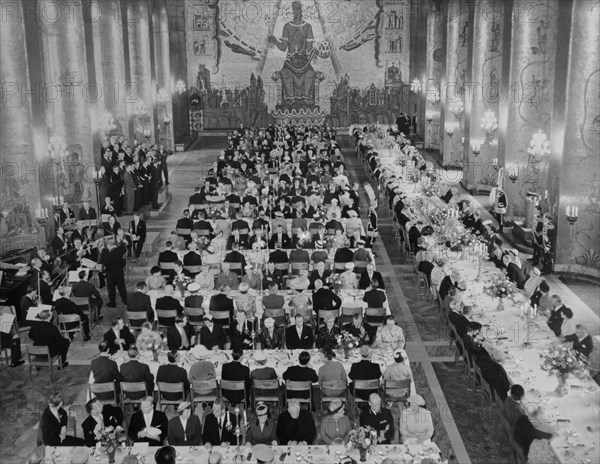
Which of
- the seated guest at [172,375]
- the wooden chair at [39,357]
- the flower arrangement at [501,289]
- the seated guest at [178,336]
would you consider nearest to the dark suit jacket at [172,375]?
the seated guest at [172,375]

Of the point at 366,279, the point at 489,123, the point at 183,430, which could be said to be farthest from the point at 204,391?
the point at 489,123

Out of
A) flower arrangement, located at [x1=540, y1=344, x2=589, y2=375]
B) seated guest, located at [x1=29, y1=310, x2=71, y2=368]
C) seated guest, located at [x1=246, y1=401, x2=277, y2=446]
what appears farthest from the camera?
seated guest, located at [x1=29, y1=310, x2=71, y2=368]

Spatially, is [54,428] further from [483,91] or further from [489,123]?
[483,91]

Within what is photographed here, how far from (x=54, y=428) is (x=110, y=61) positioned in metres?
21.2

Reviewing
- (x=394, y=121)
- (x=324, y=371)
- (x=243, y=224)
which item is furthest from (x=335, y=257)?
(x=394, y=121)

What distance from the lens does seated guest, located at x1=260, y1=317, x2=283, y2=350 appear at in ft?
47.0

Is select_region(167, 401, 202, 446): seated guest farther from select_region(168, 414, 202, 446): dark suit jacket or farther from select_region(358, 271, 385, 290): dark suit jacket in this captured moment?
select_region(358, 271, 385, 290): dark suit jacket

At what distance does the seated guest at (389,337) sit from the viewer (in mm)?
13845

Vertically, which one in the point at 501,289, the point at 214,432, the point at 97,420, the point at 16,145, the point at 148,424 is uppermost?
the point at 16,145

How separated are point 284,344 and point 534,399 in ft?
17.6

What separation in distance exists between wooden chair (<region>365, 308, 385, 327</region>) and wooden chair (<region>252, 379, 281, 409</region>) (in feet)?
10.7

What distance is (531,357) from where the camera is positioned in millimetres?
12867

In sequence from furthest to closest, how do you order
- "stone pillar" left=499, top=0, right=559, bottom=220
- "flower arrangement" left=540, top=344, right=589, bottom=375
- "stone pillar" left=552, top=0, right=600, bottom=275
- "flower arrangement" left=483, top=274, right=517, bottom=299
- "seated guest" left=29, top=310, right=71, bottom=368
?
"stone pillar" left=499, top=0, right=559, bottom=220, "stone pillar" left=552, top=0, right=600, bottom=275, "flower arrangement" left=483, top=274, right=517, bottom=299, "seated guest" left=29, top=310, right=71, bottom=368, "flower arrangement" left=540, top=344, right=589, bottom=375

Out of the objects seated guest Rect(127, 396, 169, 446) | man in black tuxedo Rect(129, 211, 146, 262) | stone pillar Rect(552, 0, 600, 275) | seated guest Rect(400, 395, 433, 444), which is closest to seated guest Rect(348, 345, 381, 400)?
seated guest Rect(400, 395, 433, 444)
